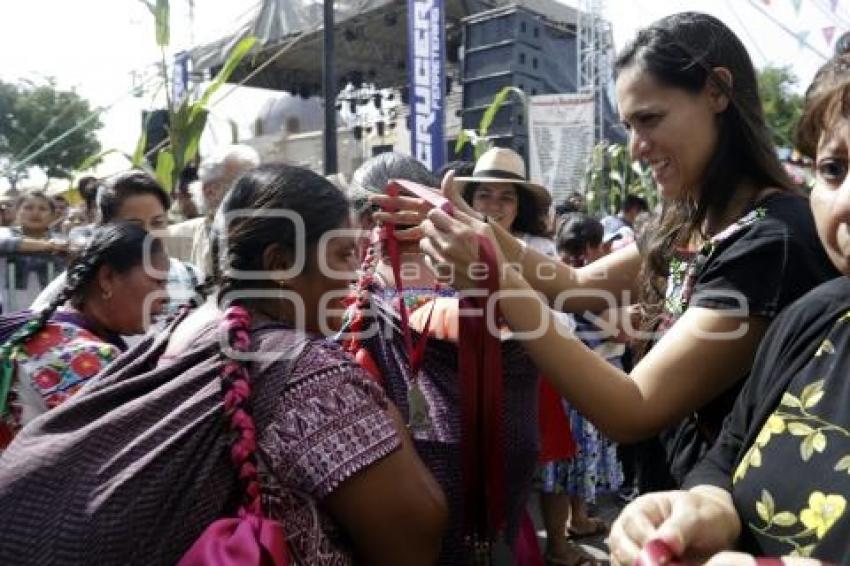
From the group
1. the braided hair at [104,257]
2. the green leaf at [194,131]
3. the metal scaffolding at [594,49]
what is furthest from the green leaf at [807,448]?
the metal scaffolding at [594,49]

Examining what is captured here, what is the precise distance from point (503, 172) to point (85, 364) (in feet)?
7.07

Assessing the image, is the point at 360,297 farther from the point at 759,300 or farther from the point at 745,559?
the point at 745,559

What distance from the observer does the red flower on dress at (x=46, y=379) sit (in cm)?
185

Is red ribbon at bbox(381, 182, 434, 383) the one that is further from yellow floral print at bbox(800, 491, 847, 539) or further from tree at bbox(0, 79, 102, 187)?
tree at bbox(0, 79, 102, 187)

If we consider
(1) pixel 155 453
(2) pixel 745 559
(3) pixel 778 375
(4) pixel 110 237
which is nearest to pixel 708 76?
(3) pixel 778 375

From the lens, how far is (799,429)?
95cm

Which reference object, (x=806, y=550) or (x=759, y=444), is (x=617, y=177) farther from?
(x=806, y=550)

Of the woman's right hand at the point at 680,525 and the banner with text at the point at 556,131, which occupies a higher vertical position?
the banner with text at the point at 556,131

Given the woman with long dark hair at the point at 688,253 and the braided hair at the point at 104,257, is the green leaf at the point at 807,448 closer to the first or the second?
the woman with long dark hair at the point at 688,253

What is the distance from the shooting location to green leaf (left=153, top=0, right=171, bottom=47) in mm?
3967

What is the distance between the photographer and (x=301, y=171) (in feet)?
4.71

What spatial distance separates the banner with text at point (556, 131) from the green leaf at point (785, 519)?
276 inches

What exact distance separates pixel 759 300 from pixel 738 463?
12.6 inches

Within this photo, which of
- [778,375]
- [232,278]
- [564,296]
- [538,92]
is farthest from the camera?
[538,92]
